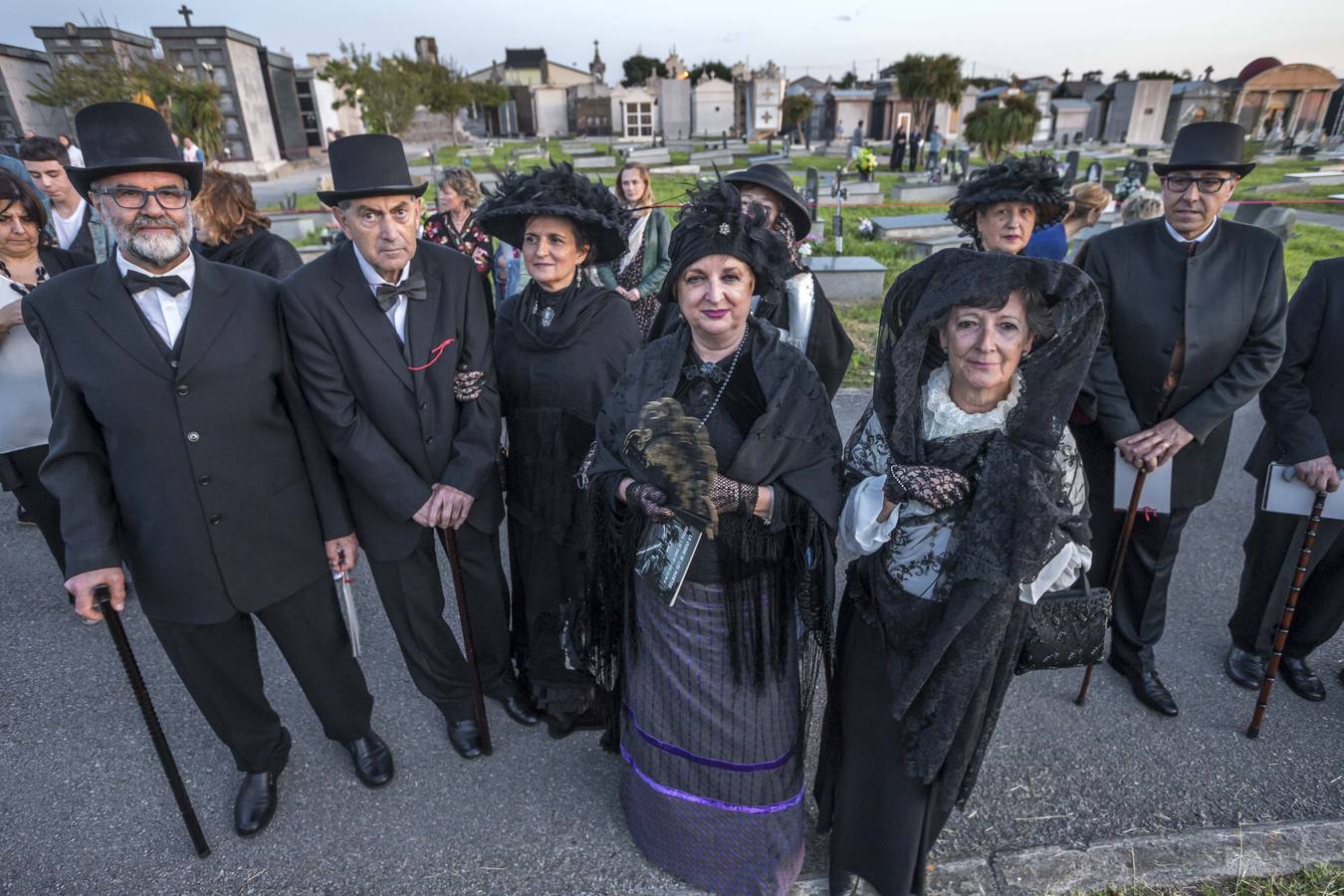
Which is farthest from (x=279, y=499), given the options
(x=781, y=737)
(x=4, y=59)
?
(x=4, y=59)

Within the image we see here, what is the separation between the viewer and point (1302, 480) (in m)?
3.07

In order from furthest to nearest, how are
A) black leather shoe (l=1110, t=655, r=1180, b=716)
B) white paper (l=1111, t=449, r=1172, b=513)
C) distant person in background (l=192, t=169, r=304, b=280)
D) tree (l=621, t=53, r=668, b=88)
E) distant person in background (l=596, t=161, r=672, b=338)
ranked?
tree (l=621, t=53, r=668, b=88) < distant person in background (l=596, t=161, r=672, b=338) < distant person in background (l=192, t=169, r=304, b=280) < black leather shoe (l=1110, t=655, r=1180, b=716) < white paper (l=1111, t=449, r=1172, b=513)

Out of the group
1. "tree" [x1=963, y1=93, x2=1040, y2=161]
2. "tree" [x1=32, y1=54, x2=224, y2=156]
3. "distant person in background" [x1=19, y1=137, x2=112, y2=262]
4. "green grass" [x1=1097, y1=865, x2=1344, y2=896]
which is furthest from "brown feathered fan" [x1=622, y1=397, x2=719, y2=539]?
"tree" [x1=32, y1=54, x2=224, y2=156]

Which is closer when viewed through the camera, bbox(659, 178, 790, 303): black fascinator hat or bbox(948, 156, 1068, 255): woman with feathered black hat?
bbox(659, 178, 790, 303): black fascinator hat

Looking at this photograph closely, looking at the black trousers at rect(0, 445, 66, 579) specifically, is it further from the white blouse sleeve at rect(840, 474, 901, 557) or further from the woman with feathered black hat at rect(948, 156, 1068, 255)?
the woman with feathered black hat at rect(948, 156, 1068, 255)

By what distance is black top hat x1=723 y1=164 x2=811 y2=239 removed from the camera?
3.53 meters

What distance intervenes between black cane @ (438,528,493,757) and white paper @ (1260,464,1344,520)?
11.7 ft

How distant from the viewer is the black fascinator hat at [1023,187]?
333cm

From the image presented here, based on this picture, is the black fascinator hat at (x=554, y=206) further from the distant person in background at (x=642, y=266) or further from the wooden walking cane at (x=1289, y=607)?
the wooden walking cane at (x=1289, y=607)

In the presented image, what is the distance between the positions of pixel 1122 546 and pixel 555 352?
2.59 m

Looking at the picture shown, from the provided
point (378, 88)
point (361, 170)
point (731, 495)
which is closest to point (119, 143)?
point (361, 170)

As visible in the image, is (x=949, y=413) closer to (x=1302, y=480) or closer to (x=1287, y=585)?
(x=1302, y=480)

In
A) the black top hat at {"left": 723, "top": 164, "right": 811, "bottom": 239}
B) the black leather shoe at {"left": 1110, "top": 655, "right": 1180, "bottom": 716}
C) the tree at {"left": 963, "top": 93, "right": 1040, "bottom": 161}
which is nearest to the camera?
the black leather shoe at {"left": 1110, "top": 655, "right": 1180, "bottom": 716}

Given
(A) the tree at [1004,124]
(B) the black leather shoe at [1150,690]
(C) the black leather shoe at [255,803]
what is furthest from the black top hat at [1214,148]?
(A) the tree at [1004,124]
